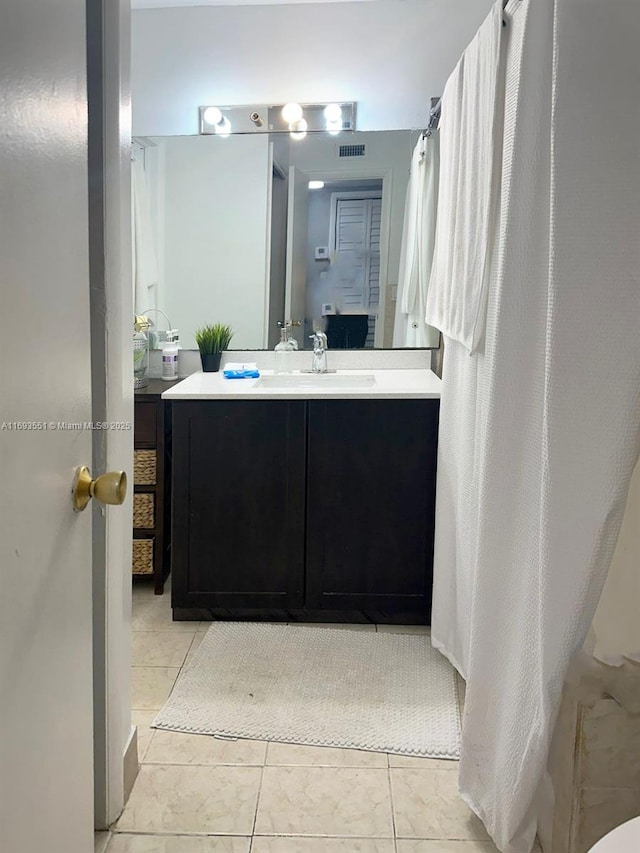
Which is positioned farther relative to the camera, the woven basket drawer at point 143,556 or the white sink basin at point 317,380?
the white sink basin at point 317,380

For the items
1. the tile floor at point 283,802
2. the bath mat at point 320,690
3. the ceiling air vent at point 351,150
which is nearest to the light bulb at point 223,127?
the ceiling air vent at point 351,150

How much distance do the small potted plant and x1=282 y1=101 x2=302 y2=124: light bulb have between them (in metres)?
0.87

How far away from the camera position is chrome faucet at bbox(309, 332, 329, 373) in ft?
9.71

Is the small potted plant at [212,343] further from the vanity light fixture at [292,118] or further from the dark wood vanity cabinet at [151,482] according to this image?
the vanity light fixture at [292,118]

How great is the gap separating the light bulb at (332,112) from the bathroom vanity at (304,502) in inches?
45.2

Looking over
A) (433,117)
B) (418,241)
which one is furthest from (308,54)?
(418,241)

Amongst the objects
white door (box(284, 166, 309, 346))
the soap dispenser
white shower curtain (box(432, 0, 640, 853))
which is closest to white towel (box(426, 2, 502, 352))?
white shower curtain (box(432, 0, 640, 853))

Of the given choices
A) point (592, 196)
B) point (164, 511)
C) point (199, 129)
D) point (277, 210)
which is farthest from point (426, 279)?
point (592, 196)

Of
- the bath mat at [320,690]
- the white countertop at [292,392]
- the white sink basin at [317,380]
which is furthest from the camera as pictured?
the white sink basin at [317,380]

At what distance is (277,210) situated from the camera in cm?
296

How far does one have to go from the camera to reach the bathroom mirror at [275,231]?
2.92m

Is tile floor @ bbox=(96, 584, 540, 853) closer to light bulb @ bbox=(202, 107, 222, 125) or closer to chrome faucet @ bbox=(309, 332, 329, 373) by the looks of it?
chrome faucet @ bbox=(309, 332, 329, 373)

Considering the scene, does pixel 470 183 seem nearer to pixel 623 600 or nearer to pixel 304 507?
pixel 623 600

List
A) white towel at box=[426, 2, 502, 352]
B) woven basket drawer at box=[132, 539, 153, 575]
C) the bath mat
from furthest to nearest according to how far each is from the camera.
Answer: woven basket drawer at box=[132, 539, 153, 575] < the bath mat < white towel at box=[426, 2, 502, 352]
